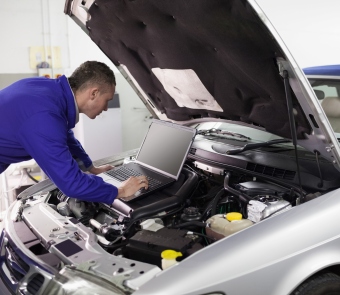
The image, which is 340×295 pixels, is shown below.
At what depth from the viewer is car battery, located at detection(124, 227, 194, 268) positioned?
1.46 metres

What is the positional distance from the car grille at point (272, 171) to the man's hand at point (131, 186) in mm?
568

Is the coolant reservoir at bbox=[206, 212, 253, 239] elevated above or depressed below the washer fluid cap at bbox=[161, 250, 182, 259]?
above

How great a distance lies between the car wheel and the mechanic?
2.94 ft

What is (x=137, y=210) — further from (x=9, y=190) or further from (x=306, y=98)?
(x=9, y=190)

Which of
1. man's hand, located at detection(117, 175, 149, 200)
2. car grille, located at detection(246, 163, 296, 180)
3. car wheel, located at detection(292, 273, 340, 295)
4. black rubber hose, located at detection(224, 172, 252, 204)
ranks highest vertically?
car grille, located at detection(246, 163, 296, 180)

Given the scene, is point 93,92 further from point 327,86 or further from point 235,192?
point 327,86

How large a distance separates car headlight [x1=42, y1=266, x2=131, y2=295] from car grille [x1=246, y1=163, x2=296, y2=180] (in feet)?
3.35

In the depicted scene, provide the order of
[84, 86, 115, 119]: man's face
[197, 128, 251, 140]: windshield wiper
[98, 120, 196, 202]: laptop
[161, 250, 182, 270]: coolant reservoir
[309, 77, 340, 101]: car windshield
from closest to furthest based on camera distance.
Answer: [161, 250, 182, 270]: coolant reservoir
[84, 86, 115, 119]: man's face
[98, 120, 196, 202]: laptop
[309, 77, 340, 101]: car windshield
[197, 128, 251, 140]: windshield wiper

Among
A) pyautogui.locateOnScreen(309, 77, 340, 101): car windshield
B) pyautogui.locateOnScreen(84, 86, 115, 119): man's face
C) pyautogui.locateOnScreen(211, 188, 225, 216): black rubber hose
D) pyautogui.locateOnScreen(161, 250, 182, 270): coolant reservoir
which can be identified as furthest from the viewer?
pyautogui.locateOnScreen(309, 77, 340, 101): car windshield

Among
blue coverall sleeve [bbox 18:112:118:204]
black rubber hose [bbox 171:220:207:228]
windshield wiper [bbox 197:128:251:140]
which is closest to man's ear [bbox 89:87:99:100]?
blue coverall sleeve [bbox 18:112:118:204]

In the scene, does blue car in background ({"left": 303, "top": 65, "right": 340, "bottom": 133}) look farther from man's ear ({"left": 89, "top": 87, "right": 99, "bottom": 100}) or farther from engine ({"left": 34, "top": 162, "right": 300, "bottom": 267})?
man's ear ({"left": 89, "top": 87, "right": 99, "bottom": 100})

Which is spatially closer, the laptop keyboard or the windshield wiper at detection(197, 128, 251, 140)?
the laptop keyboard

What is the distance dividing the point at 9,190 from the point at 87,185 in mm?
2631

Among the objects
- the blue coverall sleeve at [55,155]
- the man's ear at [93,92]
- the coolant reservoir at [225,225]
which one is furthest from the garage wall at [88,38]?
the coolant reservoir at [225,225]
